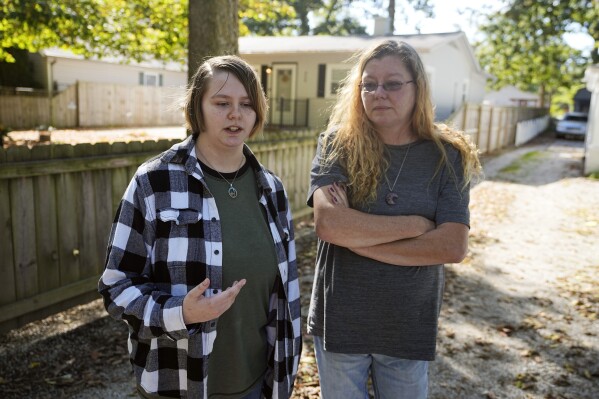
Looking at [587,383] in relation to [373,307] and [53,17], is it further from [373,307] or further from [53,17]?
[53,17]

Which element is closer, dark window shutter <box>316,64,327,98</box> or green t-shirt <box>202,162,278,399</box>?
green t-shirt <box>202,162,278,399</box>

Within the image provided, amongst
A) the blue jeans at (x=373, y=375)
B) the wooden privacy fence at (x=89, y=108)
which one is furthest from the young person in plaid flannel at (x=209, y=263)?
the wooden privacy fence at (x=89, y=108)

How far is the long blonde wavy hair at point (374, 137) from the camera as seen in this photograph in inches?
83.9

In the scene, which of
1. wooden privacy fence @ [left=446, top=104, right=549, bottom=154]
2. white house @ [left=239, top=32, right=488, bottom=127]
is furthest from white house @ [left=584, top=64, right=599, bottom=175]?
white house @ [left=239, top=32, right=488, bottom=127]

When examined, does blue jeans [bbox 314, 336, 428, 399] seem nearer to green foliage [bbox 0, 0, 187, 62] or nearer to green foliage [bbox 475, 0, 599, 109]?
green foliage [bbox 0, 0, 187, 62]

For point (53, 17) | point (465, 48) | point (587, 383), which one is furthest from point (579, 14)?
point (587, 383)

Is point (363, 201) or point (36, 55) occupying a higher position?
point (36, 55)

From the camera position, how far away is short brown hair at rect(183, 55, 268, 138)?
1902 mm

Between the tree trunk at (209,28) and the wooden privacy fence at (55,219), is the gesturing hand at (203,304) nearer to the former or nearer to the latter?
the wooden privacy fence at (55,219)

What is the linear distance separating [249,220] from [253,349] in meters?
0.53

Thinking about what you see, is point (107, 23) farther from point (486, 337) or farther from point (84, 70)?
point (84, 70)

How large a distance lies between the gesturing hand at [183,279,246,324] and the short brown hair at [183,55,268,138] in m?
0.66

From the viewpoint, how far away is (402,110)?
7.03ft

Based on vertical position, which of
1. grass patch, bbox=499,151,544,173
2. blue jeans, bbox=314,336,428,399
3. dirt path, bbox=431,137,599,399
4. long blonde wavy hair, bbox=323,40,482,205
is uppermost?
long blonde wavy hair, bbox=323,40,482,205
